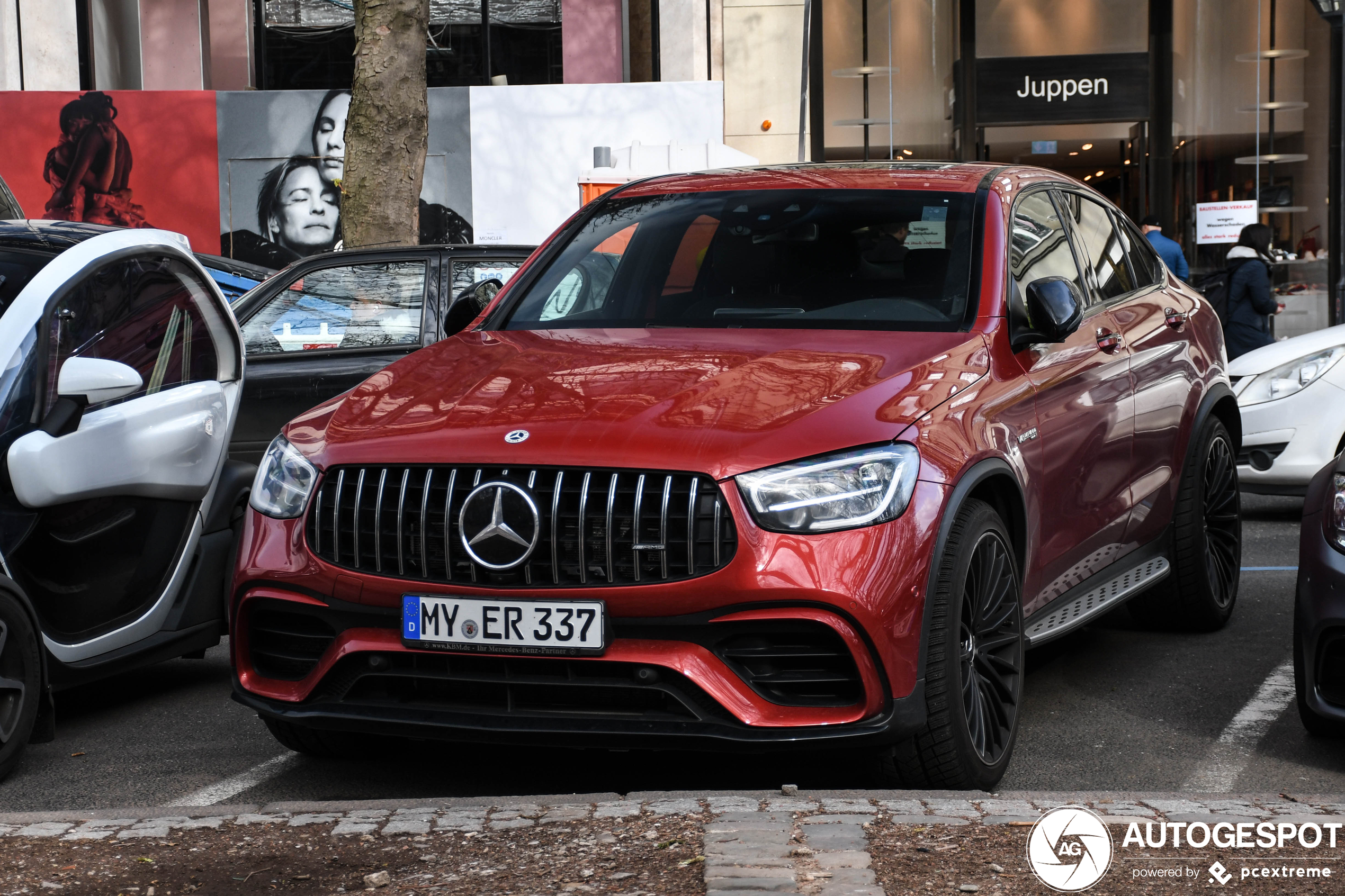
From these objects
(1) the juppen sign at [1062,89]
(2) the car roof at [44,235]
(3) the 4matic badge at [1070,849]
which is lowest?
(3) the 4matic badge at [1070,849]

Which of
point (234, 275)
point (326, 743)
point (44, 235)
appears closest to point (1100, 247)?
point (326, 743)

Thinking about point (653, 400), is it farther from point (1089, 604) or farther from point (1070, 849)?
point (1089, 604)

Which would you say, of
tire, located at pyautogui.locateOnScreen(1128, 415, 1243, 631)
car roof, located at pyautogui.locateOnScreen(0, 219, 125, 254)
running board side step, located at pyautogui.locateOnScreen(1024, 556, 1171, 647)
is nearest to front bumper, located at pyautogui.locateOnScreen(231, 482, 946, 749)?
running board side step, located at pyautogui.locateOnScreen(1024, 556, 1171, 647)

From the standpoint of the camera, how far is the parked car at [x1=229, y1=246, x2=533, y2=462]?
9.21 metres

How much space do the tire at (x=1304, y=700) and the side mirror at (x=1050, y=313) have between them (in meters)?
1.05

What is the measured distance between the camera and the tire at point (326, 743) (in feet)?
15.0

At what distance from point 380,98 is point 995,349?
7.84 meters

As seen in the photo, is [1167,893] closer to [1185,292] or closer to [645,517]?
[645,517]

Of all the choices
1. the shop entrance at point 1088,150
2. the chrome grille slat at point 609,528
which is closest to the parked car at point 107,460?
the chrome grille slat at point 609,528

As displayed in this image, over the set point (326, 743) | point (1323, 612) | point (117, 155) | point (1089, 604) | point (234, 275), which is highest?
point (117, 155)

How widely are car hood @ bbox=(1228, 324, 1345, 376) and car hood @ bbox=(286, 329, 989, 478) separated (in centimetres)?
518

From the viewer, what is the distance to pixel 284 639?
13.8 ft

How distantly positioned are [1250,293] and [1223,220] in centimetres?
763

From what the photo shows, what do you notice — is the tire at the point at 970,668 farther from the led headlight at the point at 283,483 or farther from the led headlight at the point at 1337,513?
the led headlight at the point at 283,483
